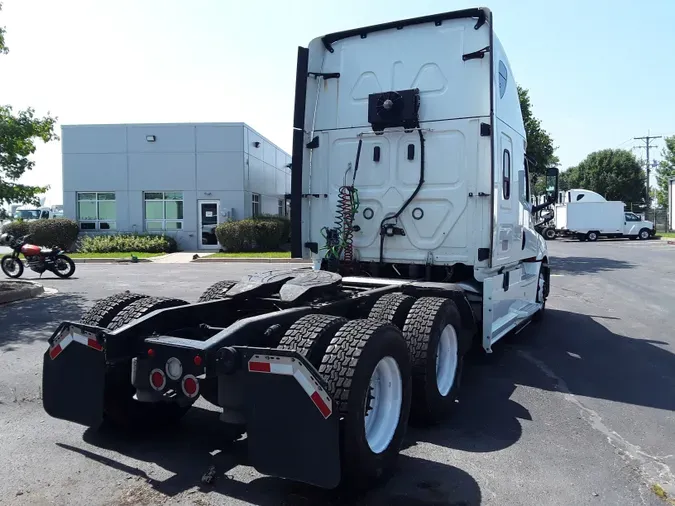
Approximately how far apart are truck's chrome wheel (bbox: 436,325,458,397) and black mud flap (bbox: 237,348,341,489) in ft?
6.93

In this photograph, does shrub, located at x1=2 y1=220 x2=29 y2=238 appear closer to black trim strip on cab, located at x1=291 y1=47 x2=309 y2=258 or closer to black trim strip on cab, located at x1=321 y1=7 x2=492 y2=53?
black trim strip on cab, located at x1=291 y1=47 x2=309 y2=258

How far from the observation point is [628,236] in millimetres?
41875

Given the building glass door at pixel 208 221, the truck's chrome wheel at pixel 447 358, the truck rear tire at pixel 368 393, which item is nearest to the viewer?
the truck rear tire at pixel 368 393

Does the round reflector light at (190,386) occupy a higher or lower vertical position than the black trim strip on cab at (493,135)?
lower

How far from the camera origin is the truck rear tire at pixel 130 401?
4035 mm

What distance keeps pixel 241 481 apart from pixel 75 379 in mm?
1376

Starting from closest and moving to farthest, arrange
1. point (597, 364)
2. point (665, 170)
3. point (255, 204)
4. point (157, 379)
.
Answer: point (157, 379) → point (597, 364) → point (255, 204) → point (665, 170)

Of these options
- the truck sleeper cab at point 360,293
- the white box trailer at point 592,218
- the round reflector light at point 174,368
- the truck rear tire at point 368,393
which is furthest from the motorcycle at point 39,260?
the white box trailer at point 592,218

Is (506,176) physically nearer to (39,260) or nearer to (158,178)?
(39,260)

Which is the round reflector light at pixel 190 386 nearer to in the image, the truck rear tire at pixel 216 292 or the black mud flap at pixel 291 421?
the black mud flap at pixel 291 421

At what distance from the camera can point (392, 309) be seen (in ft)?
16.2

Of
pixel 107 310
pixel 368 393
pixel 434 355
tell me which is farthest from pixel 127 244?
pixel 368 393

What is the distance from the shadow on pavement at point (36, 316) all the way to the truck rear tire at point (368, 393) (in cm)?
541

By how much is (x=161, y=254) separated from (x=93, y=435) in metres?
21.5
